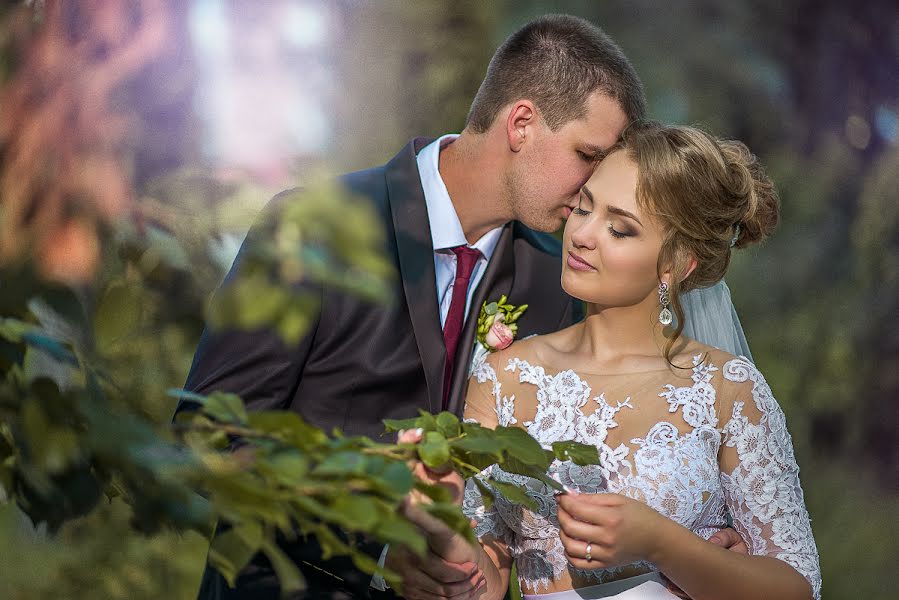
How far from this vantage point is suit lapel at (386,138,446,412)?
8.29ft

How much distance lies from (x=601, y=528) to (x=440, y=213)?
1252 mm

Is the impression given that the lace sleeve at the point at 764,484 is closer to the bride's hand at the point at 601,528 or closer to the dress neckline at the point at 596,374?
the dress neckline at the point at 596,374

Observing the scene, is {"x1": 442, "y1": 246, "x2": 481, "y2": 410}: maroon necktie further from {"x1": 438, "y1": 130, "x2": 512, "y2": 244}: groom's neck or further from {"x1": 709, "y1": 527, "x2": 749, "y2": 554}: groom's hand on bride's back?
{"x1": 709, "y1": 527, "x2": 749, "y2": 554}: groom's hand on bride's back

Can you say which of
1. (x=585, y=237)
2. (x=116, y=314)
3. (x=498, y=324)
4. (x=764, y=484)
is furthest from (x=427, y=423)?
(x=498, y=324)

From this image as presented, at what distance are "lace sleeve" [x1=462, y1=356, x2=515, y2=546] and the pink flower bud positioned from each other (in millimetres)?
54

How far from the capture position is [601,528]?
177 cm

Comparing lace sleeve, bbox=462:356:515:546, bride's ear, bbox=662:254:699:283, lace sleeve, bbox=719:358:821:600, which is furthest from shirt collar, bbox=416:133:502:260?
lace sleeve, bbox=719:358:821:600

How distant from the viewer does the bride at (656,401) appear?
7.07 ft

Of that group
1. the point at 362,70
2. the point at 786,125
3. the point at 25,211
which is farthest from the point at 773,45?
the point at 25,211

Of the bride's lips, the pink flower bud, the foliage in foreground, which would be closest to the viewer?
the foliage in foreground

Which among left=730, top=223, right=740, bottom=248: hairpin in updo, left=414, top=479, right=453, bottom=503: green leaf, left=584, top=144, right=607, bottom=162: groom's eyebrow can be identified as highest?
left=584, top=144, right=607, bottom=162: groom's eyebrow

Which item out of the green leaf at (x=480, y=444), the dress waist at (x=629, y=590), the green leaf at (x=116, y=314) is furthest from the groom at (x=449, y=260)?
the green leaf at (x=116, y=314)

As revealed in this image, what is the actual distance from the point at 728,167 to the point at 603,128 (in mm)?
487

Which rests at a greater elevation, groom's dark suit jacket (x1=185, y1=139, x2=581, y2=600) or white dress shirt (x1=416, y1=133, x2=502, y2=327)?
white dress shirt (x1=416, y1=133, x2=502, y2=327)
